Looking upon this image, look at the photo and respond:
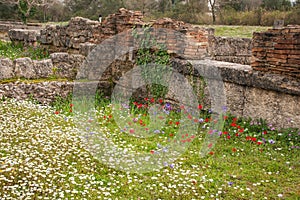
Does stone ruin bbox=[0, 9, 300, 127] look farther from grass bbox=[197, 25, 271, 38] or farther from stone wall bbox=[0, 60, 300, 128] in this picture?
grass bbox=[197, 25, 271, 38]

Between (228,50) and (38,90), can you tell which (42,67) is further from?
(228,50)

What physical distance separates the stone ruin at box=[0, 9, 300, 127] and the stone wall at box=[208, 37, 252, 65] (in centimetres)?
296

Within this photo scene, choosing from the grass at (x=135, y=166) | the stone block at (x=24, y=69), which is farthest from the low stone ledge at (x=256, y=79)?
the stone block at (x=24, y=69)

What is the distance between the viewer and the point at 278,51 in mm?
5250

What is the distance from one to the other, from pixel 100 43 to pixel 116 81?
1236mm

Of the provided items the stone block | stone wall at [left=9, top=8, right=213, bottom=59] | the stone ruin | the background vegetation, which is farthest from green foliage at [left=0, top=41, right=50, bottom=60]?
the background vegetation

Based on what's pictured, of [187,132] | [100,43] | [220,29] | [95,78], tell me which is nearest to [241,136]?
[187,132]

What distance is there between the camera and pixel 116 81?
7387mm

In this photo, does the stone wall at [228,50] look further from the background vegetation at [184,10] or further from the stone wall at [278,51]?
the background vegetation at [184,10]

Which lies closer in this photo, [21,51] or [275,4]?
[21,51]

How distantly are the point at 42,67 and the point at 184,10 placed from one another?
18123mm

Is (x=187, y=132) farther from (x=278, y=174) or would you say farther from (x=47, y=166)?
(x=47, y=166)

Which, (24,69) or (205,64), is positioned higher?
(205,64)

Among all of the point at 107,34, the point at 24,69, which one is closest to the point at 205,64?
the point at 107,34
